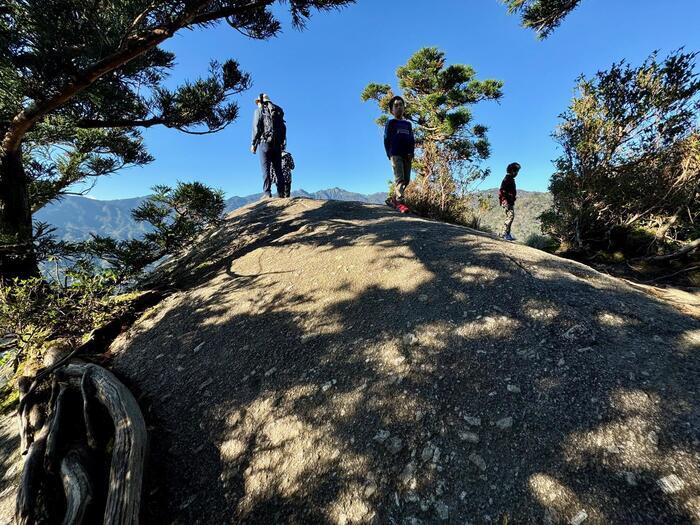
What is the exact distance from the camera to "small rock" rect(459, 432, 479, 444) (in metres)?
2.16

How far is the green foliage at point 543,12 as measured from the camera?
22.5 feet

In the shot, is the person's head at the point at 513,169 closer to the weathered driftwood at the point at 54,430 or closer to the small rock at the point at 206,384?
the small rock at the point at 206,384

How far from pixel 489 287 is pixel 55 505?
4.46 meters

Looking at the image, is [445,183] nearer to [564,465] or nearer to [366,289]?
[366,289]

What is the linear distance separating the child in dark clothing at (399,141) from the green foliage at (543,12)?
352cm

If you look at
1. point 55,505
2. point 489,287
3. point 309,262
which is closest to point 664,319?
point 489,287

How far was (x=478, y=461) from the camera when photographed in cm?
203

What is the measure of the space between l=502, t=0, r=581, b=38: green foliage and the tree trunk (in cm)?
1071

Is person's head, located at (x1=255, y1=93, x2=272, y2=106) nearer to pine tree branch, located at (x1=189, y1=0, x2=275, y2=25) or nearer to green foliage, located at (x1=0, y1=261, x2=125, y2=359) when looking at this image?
pine tree branch, located at (x1=189, y1=0, x2=275, y2=25)

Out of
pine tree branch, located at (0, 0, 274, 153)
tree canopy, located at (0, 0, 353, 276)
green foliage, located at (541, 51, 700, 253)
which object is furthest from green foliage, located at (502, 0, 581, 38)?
pine tree branch, located at (0, 0, 274, 153)

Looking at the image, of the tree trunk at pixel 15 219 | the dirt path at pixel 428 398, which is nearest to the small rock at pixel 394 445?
the dirt path at pixel 428 398

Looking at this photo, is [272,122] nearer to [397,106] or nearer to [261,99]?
[261,99]

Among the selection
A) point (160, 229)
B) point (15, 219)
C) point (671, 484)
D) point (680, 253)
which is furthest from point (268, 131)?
point (680, 253)

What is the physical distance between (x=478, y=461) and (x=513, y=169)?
943cm
